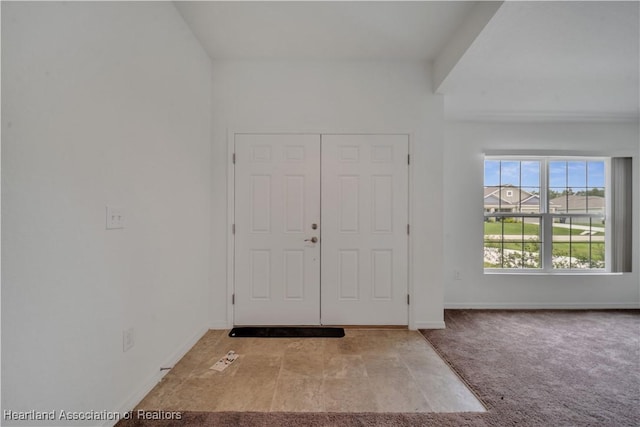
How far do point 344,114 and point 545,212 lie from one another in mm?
3009

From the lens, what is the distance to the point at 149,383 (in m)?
1.77

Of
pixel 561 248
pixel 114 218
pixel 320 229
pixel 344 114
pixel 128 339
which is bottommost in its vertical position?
pixel 128 339

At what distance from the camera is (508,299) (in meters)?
3.38

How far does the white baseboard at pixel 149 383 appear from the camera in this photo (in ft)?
5.07

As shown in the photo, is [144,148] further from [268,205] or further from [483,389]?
[483,389]

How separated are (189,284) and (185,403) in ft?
3.06

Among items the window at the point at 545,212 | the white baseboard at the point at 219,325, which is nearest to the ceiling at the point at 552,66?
the window at the point at 545,212

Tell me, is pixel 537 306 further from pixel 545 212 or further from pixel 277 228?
pixel 277 228

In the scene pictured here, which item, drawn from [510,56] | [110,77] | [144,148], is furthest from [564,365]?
[110,77]

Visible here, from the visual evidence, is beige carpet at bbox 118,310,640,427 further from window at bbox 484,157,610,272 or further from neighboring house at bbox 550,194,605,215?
neighboring house at bbox 550,194,605,215

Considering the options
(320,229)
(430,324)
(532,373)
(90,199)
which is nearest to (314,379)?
(320,229)

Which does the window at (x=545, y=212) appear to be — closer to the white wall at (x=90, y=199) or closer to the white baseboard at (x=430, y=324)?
the white baseboard at (x=430, y=324)

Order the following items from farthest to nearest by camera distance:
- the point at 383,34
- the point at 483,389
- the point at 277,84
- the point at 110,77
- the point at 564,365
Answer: the point at 277,84
the point at 383,34
the point at 564,365
the point at 483,389
the point at 110,77

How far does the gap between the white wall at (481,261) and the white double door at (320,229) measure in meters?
1.01
